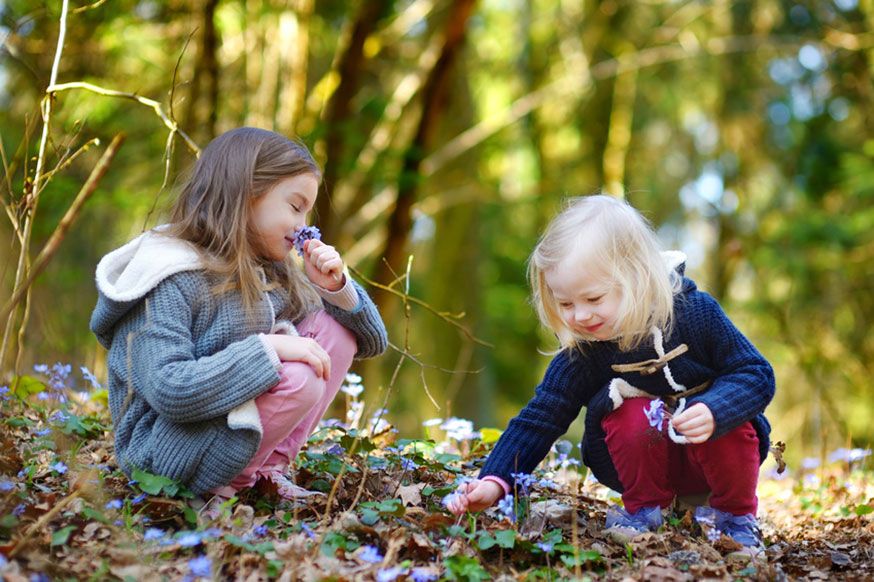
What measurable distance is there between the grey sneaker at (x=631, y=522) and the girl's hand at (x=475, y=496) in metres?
0.39

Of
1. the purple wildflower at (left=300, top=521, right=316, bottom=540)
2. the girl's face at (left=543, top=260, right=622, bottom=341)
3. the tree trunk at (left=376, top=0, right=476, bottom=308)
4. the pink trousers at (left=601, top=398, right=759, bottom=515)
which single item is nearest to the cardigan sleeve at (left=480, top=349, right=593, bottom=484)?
the pink trousers at (left=601, top=398, right=759, bottom=515)

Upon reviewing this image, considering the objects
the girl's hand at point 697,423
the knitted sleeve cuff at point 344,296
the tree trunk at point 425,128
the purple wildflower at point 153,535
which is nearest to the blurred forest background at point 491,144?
the tree trunk at point 425,128

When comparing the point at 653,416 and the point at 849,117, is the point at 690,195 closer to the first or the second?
the point at 849,117

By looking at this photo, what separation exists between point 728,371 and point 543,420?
0.63 metres

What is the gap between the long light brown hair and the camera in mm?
2979

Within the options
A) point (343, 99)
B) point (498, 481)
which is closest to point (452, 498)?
point (498, 481)

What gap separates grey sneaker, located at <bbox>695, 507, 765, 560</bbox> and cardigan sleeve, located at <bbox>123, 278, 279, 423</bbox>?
1.45 meters

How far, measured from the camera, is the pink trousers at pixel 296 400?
2.79 metres

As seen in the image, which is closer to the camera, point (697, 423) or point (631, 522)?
point (697, 423)

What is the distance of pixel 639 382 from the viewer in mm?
3117

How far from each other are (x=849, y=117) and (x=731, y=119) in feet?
4.58

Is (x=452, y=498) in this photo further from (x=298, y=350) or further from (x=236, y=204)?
(x=236, y=204)

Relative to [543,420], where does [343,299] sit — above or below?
above

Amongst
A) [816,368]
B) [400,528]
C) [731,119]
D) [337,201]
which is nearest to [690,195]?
[731,119]
